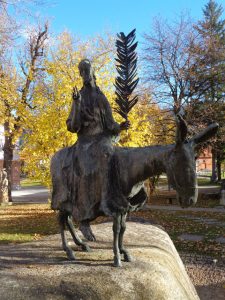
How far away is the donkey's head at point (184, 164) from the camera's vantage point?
4.00 metres

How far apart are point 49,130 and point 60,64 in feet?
9.59

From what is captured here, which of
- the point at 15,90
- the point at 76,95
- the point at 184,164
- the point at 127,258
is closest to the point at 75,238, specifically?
the point at 127,258

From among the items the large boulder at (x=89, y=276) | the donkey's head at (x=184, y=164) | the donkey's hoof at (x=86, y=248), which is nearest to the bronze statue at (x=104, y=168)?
the donkey's head at (x=184, y=164)

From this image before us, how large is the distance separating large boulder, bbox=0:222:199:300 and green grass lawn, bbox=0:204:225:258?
12.8 feet

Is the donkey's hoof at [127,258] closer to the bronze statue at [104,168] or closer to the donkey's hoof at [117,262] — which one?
the bronze statue at [104,168]

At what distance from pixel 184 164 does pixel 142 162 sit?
627mm

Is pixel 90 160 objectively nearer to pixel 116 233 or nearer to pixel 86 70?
pixel 116 233

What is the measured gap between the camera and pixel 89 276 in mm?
4461

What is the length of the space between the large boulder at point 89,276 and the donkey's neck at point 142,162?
45.8 inches

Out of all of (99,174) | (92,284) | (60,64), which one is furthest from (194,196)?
(60,64)

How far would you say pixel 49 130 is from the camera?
13.5m

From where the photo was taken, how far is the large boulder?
4133mm

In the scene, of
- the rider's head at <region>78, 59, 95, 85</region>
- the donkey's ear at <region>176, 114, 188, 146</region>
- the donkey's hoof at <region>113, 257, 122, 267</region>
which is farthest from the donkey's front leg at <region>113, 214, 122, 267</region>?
the rider's head at <region>78, 59, 95, 85</region>

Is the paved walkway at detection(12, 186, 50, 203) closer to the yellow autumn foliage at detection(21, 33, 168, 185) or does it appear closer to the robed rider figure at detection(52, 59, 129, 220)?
the yellow autumn foliage at detection(21, 33, 168, 185)
